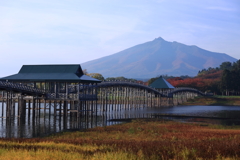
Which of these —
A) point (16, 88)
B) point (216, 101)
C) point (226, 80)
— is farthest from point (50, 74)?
point (226, 80)

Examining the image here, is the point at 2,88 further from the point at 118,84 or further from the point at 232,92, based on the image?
the point at 232,92

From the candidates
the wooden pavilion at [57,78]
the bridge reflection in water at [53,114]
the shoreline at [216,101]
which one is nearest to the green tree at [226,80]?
the shoreline at [216,101]

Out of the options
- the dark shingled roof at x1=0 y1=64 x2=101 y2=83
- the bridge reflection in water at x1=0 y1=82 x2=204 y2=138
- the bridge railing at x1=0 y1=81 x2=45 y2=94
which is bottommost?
the bridge reflection in water at x1=0 y1=82 x2=204 y2=138

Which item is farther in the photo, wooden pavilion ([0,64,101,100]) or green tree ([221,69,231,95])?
green tree ([221,69,231,95])

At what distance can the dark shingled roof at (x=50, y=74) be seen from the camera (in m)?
58.8

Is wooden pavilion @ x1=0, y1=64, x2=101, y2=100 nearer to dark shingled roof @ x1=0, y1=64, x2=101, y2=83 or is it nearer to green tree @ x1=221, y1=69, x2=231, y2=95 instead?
dark shingled roof @ x1=0, y1=64, x2=101, y2=83

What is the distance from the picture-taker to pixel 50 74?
200ft

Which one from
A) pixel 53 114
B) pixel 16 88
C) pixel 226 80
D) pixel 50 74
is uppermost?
pixel 226 80

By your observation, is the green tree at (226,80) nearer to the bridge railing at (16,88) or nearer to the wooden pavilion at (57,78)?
the wooden pavilion at (57,78)

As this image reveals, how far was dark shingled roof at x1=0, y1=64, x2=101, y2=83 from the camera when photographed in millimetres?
58847

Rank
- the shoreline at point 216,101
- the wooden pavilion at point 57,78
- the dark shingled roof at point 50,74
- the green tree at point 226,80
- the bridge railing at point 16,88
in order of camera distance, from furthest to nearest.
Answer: the green tree at point 226,80, the shoreline at point 216,101, the dark shingled roof at point 50,74, the wooden pavilion at point 57,78, the bridge railing at point 16,88

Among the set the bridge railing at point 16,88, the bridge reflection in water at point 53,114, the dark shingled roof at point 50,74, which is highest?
the dark shingled roof at point 50,74

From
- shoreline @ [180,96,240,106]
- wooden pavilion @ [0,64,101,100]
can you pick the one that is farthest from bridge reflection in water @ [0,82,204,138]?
shoreline @ [180,96,240,106]

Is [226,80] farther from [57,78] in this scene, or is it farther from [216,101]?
[57,78]
